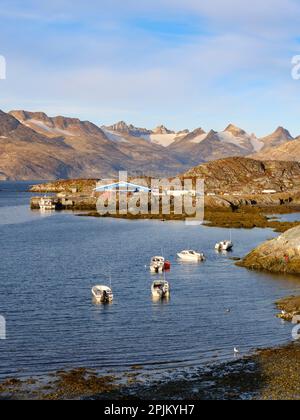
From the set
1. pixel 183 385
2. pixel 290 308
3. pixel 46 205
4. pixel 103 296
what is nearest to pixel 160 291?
pixel 103 296

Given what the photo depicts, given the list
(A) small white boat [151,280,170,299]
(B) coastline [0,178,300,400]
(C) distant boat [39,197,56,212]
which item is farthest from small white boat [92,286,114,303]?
(C) distant boat [39,197,56,212]

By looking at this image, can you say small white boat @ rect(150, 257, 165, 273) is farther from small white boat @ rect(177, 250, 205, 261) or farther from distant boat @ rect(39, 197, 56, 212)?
distant boat @ rect(39, 197, 56, 212)

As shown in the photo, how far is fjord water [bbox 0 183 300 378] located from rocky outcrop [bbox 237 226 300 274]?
2208mm

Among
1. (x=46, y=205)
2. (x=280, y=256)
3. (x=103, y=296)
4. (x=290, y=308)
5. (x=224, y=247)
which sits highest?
(x=46, y=205)

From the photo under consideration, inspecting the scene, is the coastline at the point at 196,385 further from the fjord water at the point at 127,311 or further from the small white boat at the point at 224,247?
the small white boat at the point at 224,247

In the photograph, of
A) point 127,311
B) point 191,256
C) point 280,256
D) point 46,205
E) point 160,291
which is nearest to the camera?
point 127,311

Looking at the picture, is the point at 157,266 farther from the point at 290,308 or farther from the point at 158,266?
the point at 290,308

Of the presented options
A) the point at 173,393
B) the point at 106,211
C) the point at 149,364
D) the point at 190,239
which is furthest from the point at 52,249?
the point at 106,211

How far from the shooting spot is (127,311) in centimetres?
4794

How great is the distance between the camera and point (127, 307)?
4928cm

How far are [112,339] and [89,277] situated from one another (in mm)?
23068

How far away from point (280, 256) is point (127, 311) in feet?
73.1

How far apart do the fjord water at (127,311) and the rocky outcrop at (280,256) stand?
7.24ft
